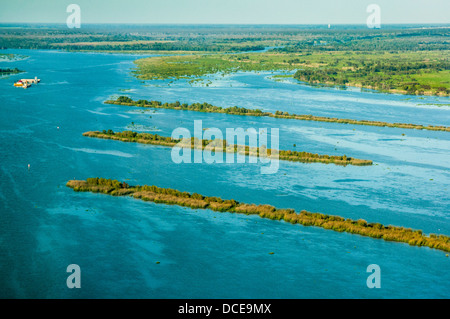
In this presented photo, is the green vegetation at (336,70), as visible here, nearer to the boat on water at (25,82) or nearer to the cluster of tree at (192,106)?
the boat on water at (25,82)

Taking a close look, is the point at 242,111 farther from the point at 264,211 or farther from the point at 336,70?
the point at 336,70

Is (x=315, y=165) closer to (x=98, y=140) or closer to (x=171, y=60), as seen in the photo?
(x=98, y=140)

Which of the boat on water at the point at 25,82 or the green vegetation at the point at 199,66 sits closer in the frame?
the boat on water at the point at 25,82

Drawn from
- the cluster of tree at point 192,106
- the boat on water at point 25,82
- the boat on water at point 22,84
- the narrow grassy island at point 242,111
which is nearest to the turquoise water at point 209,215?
the narrow grassy island at point 242,111
